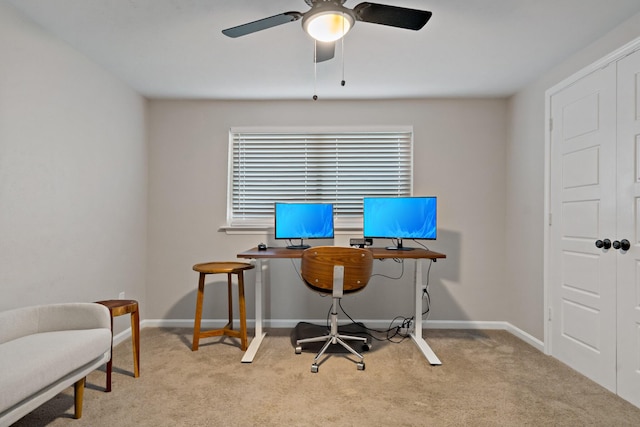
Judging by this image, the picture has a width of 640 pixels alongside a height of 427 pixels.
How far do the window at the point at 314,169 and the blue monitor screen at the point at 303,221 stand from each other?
0.39 meters

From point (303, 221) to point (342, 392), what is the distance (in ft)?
4.97

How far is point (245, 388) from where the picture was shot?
2.35 m

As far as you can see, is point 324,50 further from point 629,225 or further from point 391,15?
point 629,225

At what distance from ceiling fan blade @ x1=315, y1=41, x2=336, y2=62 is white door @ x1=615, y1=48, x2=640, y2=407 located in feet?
5.87

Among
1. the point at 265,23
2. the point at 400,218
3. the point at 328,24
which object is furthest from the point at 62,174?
the point at 400,218

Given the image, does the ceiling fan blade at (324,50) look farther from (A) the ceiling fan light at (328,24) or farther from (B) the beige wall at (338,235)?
(B) the beige wall at (338,235)

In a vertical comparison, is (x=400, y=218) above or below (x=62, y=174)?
below

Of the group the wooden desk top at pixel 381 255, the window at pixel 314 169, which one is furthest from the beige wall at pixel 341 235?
the wooden desk top at pixel 381 255

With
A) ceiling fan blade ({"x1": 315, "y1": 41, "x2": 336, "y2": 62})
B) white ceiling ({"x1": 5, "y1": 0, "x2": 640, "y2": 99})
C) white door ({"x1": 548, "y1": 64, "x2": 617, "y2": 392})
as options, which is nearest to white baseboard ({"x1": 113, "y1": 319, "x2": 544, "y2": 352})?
white door ({"x1": 548, "y1": 64, "x2": 617, "y2": 392})

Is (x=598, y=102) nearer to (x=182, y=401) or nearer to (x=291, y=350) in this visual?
(x=291, y=350)

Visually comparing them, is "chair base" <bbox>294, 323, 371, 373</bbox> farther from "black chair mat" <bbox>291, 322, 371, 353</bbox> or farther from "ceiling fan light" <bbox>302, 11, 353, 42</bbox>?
"ceiling fan light" <bbox>302, 11, 353, 42</bbox>

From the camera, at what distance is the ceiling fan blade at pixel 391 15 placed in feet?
5.60

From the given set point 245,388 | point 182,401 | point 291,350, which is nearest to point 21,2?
point 182,401

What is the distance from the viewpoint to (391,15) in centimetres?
177
